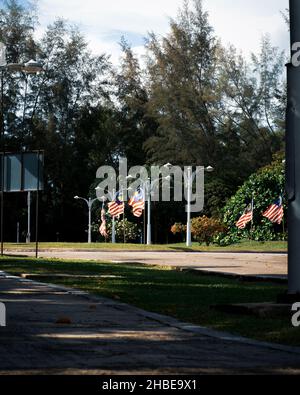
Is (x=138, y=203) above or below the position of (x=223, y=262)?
above

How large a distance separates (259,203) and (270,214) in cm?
591

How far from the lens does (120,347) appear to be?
6.57 meters

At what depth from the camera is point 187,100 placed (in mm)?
63875

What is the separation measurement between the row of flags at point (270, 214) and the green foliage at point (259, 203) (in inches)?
26.5

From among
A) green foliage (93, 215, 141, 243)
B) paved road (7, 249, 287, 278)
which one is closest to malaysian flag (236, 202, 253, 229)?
green foliage (93, 215, 141, 243)

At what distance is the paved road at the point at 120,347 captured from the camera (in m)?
5.58

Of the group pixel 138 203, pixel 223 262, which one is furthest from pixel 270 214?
pixel 223 262

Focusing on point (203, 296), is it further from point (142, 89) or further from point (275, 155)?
point (142, 89)

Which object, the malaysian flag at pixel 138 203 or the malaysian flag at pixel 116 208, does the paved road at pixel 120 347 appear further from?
the malaysian flag at pixel 116 208

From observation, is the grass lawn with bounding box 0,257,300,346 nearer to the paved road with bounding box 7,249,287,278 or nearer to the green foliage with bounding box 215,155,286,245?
the paved road with bounding box 7,249,287,278

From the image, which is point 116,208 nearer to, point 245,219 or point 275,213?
point 245,219

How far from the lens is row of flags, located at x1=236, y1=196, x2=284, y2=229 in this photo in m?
49.3

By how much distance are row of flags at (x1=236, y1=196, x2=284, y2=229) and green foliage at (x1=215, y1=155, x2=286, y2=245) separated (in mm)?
672

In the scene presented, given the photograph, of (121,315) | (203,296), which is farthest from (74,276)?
(121,315)
